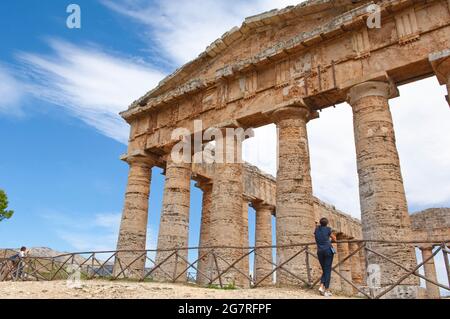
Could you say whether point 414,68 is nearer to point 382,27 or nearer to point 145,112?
point 382,27

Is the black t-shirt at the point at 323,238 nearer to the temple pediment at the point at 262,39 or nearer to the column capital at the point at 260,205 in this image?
the temple pediment at the point at 262,39

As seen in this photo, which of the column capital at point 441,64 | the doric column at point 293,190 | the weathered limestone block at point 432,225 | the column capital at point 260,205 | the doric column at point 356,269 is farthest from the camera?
the doric column at point 356,269

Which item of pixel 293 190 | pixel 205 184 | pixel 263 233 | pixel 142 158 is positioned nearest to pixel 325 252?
pixel 293 190

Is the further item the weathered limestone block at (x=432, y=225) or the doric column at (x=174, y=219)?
the weathered limestone block at (x=432, y=225)

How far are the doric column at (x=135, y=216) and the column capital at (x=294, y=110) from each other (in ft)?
22.4

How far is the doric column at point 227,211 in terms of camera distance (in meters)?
13.1

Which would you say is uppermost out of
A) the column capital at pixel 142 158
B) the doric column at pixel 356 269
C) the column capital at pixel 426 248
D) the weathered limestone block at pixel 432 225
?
the column capital at pixel 142 158

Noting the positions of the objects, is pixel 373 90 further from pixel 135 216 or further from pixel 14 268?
pixel 14 268

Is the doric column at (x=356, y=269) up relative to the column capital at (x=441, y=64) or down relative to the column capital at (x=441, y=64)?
down

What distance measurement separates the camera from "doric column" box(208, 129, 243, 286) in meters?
13.1

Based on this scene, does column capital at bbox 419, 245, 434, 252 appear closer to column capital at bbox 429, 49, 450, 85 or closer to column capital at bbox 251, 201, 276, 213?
column capital at bbox 251, 201, 276, 213

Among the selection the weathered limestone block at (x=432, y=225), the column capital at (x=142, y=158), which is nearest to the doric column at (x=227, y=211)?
the column capital at (x=142, y=158)

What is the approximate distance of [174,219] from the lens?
49.9 feet
